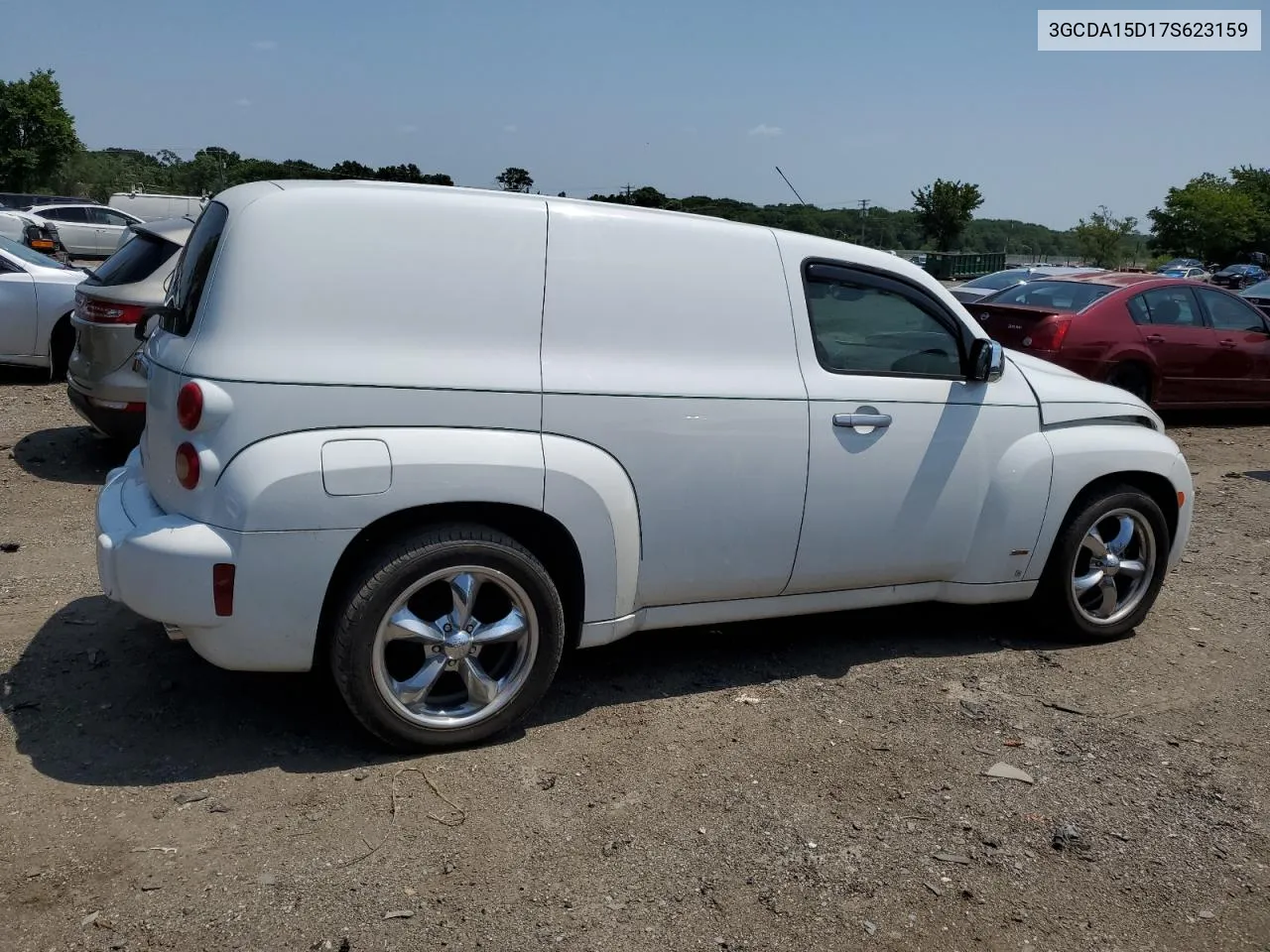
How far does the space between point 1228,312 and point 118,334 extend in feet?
35.4

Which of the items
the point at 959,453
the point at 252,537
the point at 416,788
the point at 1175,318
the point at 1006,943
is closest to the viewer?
the point at 1006,943

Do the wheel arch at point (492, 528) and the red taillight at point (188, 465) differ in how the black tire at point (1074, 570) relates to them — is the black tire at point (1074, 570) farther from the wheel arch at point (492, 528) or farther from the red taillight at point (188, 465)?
the red taillight at point (188, 465)

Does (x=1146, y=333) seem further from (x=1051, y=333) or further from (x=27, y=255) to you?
(x=27, y=255)

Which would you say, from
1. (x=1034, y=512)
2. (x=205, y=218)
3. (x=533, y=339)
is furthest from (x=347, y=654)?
(x=1034, y=512)

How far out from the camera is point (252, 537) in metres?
3.46

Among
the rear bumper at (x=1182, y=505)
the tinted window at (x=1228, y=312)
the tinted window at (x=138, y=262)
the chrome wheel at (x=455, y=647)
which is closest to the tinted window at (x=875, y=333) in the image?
the rear bumper at (x=1182, y=505)

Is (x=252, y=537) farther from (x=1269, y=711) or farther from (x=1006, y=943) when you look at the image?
(x=1269, y=711)

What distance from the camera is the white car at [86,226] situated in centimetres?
2962

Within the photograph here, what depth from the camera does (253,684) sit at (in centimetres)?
438

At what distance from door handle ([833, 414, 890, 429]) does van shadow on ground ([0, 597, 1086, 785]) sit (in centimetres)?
113

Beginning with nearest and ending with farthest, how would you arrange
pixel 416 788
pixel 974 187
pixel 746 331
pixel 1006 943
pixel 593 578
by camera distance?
pixel 1006 943 → pixel 416 788 → pixel 593 578 → pixel 746 331 → pixel 974 187

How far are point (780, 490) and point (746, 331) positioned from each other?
2.06ft

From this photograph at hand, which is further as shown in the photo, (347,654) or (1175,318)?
(1175,318)

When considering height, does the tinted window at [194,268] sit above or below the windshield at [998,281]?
below
